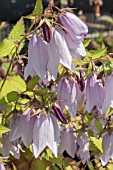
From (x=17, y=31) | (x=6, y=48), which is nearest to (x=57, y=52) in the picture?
(x=6, y=48)

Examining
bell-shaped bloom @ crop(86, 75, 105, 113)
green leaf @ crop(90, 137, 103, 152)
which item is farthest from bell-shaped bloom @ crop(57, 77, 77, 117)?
green leaf @ crop(90, 137, 103, 152)

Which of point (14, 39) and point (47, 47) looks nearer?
point (47, 47)

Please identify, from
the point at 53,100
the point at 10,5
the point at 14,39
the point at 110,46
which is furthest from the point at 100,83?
the point at 10,5

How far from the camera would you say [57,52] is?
1161 mm

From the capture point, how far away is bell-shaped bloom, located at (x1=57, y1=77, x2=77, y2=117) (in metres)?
1.27

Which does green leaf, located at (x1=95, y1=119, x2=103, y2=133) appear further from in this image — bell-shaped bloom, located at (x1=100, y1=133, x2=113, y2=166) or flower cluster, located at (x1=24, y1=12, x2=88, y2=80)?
flower cluster, located at (x1=24, y1=12, x2=88, y2=80)

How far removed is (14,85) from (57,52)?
463mm

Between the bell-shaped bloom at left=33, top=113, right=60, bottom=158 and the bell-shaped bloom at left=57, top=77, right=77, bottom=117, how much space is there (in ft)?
0.21

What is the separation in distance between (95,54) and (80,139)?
297 millimetres

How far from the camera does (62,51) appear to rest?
→ 3.84 feet

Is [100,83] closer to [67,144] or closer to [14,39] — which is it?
[67,144]

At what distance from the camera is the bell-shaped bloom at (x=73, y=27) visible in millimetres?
1184

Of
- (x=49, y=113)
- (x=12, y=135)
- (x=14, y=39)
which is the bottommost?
(x=12, y=135)

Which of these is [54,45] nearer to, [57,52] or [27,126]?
[57,52]
